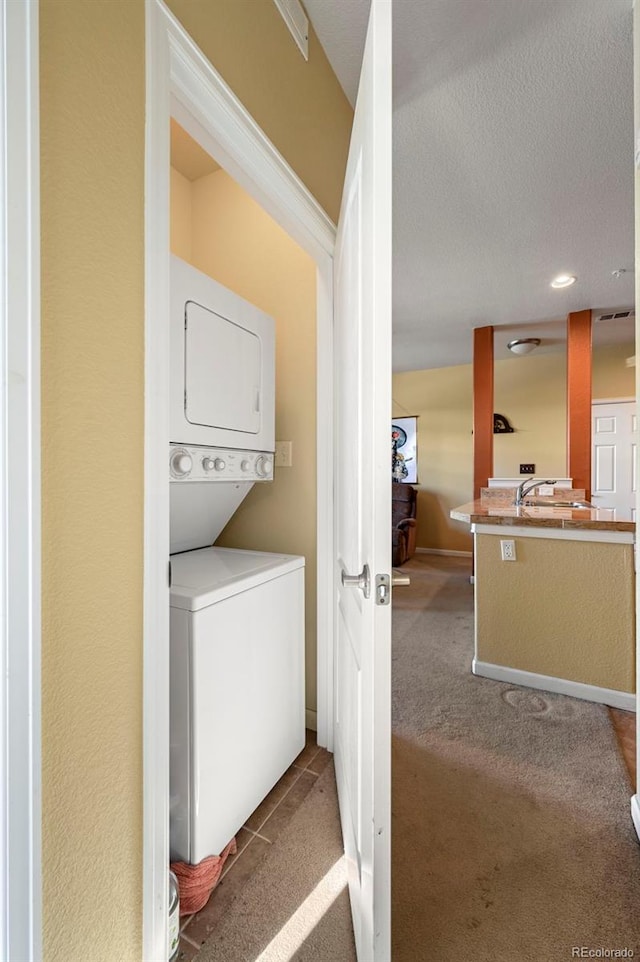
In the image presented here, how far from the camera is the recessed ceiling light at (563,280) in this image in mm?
3231

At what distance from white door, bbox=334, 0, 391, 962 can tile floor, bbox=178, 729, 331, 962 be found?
33 centimetres

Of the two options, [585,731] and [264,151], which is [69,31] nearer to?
[264,151]

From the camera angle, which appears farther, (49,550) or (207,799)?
(207,799)

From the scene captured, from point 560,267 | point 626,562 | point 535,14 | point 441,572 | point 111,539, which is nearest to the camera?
point 111,539

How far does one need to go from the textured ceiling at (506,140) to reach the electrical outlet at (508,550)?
80.0 inches

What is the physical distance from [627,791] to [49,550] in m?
2.04

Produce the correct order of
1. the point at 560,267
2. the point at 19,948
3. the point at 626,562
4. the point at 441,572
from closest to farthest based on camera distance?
the point at 19,948, the point at 626,562, the point at 560,267, the point at 441,572

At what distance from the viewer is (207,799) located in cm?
107

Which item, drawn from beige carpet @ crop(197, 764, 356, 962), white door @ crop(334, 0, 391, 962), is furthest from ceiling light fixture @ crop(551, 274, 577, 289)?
beige carpet @ crop(197, 764, 356, 962)

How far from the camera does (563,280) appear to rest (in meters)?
3.29

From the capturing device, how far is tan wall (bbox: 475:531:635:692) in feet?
6.41

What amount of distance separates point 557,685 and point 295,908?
1.72m

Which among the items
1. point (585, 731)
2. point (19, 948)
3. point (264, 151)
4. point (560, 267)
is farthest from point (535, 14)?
point (585, 731)

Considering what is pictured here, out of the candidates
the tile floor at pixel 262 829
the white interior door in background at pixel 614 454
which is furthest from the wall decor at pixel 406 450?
the tile floor at pixel 262 829
